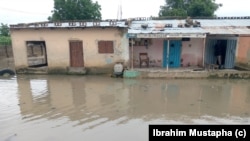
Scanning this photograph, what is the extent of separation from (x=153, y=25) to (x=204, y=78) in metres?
5.24

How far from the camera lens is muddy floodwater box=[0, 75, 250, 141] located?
22.1ft

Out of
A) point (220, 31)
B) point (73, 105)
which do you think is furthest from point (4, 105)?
point (220, 31)

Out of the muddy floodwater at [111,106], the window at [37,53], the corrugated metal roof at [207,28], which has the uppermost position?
the corrugated metal roof at [207,28]

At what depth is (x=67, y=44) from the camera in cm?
1562

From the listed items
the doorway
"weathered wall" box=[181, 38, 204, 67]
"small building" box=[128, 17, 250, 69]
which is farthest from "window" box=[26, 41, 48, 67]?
the doorway

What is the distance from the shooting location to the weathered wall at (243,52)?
→ 14649 mm

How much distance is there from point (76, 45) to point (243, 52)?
413 inches

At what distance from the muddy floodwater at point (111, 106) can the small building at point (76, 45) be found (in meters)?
2.17

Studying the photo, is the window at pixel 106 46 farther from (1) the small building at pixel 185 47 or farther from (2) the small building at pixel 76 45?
(1) the small building at pixel 185 47

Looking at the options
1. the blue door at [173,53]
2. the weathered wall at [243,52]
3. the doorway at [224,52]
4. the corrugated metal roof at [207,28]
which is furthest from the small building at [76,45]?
the weathered wall at [243,52]

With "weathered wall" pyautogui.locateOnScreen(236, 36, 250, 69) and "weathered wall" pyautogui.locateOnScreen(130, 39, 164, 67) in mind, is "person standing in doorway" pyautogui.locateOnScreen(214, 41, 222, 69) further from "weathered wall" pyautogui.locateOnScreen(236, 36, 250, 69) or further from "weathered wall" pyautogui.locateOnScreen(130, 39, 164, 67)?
"weathered wall" pyautogui.locateOnScreen(130, 39, 164, 67)

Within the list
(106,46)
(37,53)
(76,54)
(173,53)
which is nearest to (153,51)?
(173,53)

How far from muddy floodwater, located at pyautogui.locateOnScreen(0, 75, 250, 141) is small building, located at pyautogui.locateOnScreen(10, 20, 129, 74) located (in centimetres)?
217

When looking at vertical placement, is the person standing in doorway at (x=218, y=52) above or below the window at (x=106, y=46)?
below
